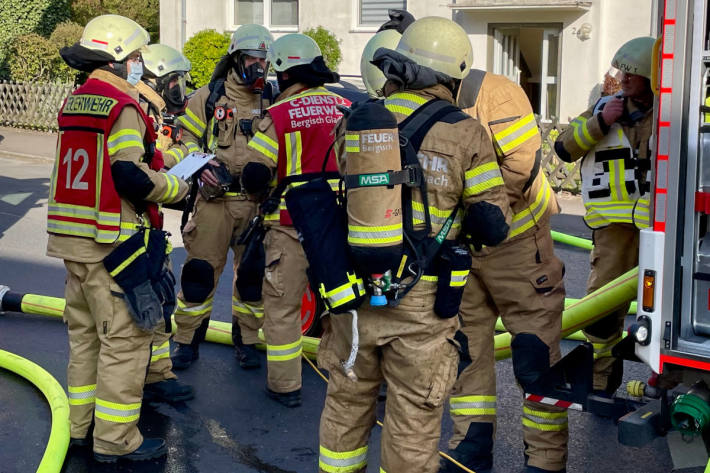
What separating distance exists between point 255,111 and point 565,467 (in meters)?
3.02

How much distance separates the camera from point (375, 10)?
18.7 m

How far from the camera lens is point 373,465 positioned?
4758 mm

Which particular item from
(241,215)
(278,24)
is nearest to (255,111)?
(241,215)

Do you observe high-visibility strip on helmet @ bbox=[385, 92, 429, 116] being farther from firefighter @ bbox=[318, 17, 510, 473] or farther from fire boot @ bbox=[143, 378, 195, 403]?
fire boot @ bbox=[143, 378, 195, 403]

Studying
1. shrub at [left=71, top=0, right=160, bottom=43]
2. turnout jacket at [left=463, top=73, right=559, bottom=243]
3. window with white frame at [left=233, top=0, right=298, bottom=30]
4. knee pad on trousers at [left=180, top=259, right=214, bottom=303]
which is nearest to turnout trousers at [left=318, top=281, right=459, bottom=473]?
turnout jacket at [left=463, top=73, right=559, bottom=243]

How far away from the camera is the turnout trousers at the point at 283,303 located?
5457 millimetres

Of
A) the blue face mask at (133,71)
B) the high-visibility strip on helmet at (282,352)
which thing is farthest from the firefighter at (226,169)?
the blue face mask at (133,71)

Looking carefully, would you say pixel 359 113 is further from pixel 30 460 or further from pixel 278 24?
pixel 278 24

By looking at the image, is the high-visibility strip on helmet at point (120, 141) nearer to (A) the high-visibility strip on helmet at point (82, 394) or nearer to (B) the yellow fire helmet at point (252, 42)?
(A) the high-visibility strip on helmet at point (82, 394)

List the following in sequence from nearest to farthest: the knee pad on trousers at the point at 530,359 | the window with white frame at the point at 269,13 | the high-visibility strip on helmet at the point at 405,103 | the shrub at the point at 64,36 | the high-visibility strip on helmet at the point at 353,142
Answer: the high-visibility strip on helmet at the point at 353,142
the high-visibility strip on helmet at the point at 405,103
the knee pad on trousers at the point at 530,359
the window with white frame at the point at 269,13
the shrub at the point at 64,36

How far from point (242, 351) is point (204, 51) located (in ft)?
47.0

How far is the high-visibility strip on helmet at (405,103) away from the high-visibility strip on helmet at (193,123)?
105 inches

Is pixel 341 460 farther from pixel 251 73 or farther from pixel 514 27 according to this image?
pixel 514 27

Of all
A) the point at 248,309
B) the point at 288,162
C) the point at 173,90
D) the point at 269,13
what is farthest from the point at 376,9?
the point at 288,162
